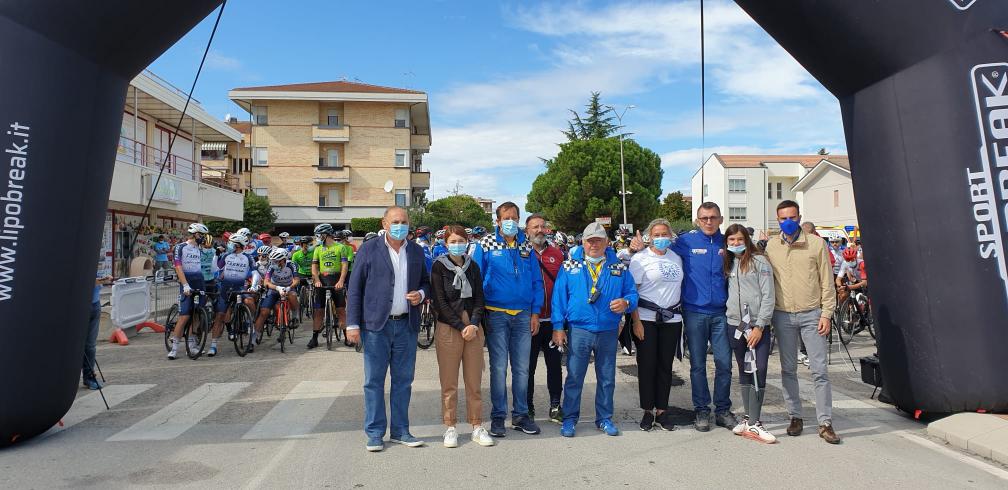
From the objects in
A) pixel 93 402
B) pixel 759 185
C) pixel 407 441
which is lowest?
pixel 407 441

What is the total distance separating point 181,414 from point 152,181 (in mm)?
21429

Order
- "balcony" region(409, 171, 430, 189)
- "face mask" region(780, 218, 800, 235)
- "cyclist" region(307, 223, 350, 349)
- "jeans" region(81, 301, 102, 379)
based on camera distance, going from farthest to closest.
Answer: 1. "balcony" region(409, 171, 430, 189)
2. "cyclist" region(307, 223, 350, 349)
3. "jeans" region(81, 301, 102, 379)
4. "face mask" region(780, 218, 800, 235)

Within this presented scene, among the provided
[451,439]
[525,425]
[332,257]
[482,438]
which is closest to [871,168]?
[525,425]

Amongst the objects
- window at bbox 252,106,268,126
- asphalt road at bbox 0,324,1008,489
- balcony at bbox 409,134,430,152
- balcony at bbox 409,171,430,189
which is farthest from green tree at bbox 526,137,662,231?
asphalt road at bbox 0,324,1008,489

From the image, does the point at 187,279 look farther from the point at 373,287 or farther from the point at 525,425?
the point at 525,425

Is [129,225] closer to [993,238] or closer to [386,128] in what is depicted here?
[386,128]

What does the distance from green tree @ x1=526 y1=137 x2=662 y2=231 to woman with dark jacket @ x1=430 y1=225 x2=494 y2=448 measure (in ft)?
155

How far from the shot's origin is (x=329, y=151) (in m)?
51.0

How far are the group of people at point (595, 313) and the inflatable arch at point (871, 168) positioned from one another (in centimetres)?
87

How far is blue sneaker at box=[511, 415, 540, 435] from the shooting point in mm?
5656

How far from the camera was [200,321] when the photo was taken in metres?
9.54

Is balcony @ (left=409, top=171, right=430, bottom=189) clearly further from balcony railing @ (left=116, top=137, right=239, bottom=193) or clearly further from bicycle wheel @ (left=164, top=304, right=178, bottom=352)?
bicycle wheel @ (left=164, top=304, right=178, bottom=352)

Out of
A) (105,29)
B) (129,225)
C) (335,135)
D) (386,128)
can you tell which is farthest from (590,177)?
(105,29)

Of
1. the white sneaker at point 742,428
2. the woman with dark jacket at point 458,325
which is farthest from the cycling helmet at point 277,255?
the white sneaker at point 742,428
